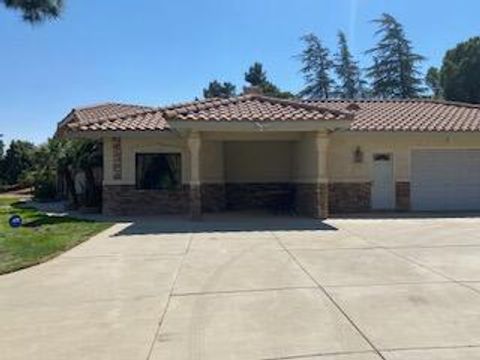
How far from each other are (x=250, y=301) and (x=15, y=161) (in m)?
59.6

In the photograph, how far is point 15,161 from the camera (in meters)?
63.9

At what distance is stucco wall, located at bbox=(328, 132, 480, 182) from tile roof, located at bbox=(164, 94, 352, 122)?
2705 mm

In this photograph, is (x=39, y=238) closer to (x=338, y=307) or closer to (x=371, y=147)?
(x=338, y=307)

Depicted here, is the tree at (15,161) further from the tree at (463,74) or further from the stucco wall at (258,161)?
the stucco wall at (258,161)

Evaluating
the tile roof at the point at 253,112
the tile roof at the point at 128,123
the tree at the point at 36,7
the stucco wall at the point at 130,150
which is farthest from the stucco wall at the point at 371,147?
the tree at the point at 36,7

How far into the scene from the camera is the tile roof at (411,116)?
2261 cm

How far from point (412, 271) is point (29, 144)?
61.0 metres

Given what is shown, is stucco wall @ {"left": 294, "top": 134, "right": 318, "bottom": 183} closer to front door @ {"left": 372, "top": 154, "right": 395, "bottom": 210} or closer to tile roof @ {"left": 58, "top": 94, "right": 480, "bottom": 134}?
tile roof @ {"left": 58, "top": 94, "right": 480, "bottom": 134}

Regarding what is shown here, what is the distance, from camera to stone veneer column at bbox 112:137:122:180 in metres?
22.7

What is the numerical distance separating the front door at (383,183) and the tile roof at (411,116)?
1.23m

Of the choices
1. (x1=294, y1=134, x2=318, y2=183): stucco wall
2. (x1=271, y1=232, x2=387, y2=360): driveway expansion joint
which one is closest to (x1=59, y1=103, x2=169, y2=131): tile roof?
(x1=294, y1=134, x2=318, y2=183): stucco wall

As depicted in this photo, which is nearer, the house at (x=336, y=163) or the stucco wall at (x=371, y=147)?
the house at (x=336, y=163)

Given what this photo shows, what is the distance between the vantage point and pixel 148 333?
23.2ft

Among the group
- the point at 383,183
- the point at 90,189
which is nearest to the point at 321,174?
the point at 383,183
